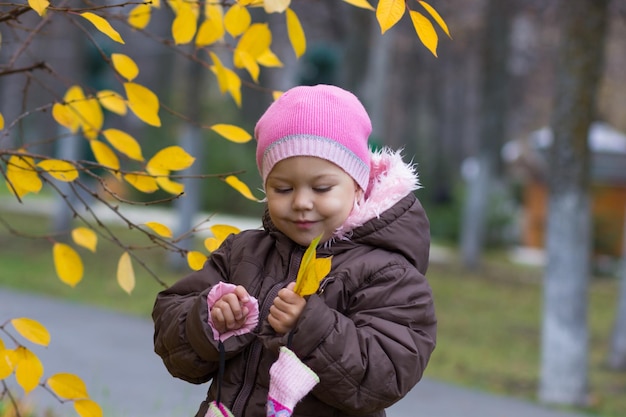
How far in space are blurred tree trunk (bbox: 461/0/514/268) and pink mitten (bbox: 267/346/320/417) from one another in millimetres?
13987

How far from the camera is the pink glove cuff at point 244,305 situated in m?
2.32

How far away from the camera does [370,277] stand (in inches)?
93.2

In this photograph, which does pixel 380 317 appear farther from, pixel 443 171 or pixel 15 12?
pixel 443 171

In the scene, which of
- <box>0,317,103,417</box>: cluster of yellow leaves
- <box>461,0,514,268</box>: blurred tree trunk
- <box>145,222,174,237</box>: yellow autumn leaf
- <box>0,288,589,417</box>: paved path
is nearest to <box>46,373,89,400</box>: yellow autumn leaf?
<box>0,317,103,417</box>: cluster of yellow leaves

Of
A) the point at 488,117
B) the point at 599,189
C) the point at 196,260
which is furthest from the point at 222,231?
the point at 599,189

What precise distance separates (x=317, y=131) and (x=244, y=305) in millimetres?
437

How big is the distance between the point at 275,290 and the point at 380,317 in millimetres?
267

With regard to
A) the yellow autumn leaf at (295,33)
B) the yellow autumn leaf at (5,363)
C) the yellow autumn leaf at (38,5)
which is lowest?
the yellow autumn leaf at (5,363)

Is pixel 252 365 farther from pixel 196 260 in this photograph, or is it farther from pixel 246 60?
pixel 246 60

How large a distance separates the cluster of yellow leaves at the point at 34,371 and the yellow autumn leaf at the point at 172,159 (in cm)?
57

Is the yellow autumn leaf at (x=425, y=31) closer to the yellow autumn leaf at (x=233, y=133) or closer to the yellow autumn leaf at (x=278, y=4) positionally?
the yellow autumn leaf at (x=278, y=4)

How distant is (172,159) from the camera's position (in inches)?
117

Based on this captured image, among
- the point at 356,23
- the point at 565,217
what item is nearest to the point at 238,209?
the point at 356,23

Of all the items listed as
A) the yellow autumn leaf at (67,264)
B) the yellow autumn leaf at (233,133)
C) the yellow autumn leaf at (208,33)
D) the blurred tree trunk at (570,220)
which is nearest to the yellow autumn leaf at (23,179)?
the yellow autumn leaf at (67,264)
